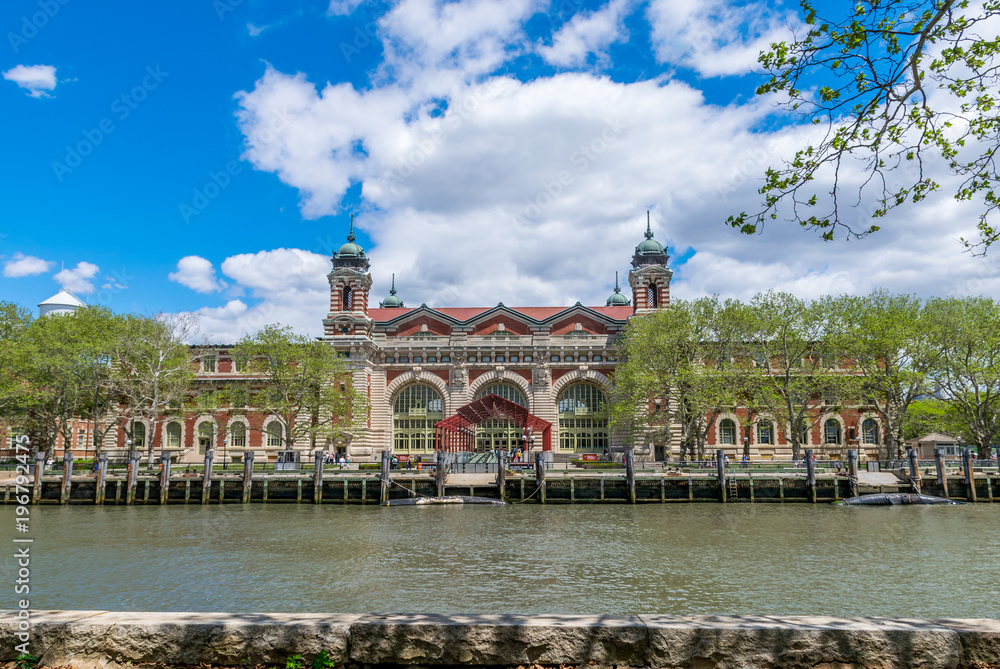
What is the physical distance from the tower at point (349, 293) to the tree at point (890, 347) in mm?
41507

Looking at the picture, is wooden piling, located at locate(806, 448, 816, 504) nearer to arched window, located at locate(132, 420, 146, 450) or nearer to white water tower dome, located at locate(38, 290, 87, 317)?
arched window, located at locate(132, 420, 146, 450)

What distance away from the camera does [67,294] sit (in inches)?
3450

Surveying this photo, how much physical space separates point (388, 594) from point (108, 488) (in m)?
31.3

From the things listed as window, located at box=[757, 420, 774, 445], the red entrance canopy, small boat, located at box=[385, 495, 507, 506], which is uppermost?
the red entrance canopy

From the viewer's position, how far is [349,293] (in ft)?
212

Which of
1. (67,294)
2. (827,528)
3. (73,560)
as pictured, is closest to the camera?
(73,560)

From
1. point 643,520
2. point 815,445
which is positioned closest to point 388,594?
point 643,520

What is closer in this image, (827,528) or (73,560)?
(73,560)

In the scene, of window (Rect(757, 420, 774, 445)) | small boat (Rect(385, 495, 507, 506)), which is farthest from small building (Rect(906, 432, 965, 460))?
small boat (Rect(385, 495, 507, 506))

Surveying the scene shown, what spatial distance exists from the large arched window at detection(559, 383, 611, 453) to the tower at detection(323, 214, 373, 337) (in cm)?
2090

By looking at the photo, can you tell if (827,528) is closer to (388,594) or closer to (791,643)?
(388,594)

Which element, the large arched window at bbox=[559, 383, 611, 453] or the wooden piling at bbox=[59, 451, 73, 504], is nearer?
the wooden piling at bbox=[59, 451, 73, 504]

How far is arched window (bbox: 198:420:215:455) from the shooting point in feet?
204

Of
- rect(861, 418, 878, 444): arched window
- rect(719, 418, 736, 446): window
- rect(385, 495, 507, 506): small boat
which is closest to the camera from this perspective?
rect(385, 495, 507, 506): small boat
